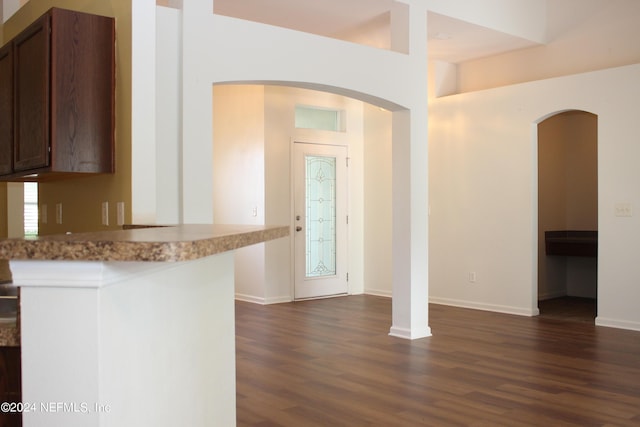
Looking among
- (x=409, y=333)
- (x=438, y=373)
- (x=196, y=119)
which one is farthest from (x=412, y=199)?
(x=196, y=119)

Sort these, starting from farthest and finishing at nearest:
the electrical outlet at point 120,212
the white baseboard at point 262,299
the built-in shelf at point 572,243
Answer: the white baseboard at point 262,299
the built-in shelf at point 572,243
the electrical outlet at point 120,212

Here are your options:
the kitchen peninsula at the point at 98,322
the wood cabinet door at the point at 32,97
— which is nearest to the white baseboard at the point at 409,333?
the wood cabinet door at the point at 32,97

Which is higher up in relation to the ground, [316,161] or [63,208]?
[316,161]

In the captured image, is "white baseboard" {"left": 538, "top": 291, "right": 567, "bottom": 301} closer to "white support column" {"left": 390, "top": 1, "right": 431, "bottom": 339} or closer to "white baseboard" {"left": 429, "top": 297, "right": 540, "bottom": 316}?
Answer: "white baseboard" {"left": 429, "top": 297, "right": 540, "bottom": 316}

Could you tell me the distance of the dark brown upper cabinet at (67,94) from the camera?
3.33m

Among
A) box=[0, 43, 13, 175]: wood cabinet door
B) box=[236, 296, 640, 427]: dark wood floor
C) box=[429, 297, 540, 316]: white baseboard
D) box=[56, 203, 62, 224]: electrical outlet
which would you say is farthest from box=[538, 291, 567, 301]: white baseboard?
box=[0, 43, 13, 175]: wood cabinet door

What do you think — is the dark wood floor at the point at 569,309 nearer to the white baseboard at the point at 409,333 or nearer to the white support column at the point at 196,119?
the white baseboard at the point at 409,333

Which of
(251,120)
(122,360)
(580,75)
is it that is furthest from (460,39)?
(122,360)

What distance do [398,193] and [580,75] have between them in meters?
2.38

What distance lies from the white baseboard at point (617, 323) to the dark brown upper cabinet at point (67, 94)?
5.02 meters

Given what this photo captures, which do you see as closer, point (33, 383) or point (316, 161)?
point (33, 383)

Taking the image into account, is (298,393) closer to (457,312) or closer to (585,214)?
(457,312)

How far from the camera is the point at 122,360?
141 cm

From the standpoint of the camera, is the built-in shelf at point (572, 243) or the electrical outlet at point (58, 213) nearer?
the electrical outlet at point (58, 213)
